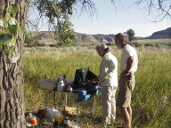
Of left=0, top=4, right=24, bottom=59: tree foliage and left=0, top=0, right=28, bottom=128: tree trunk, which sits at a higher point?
left=0, top=4, right=24, bottom=59: tree foliage

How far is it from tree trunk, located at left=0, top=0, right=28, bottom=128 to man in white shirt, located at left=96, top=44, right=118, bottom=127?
164cm

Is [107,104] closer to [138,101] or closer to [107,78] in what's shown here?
[107,78]

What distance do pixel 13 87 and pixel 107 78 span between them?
185 cm

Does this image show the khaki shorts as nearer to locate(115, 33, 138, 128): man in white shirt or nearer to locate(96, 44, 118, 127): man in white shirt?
locate(115, 33, 138, 128): man in white shirt

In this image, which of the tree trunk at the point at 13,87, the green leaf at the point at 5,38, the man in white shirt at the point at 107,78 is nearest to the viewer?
the green leaf at the point at 5,38

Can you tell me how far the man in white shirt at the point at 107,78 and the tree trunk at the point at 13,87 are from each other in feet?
5.38

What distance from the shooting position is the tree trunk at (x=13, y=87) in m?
3.26

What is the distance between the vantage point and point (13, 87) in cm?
340

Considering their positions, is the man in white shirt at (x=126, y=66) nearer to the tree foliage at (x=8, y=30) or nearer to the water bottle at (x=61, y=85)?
the water bottle at (x=61, y=85)

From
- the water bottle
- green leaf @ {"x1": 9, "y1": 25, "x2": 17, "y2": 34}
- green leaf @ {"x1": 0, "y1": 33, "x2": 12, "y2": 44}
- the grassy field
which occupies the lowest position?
the grassy field

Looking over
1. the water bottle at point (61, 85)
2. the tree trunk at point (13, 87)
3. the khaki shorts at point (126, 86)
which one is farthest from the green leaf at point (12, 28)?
the water bottle at point (61, 85)

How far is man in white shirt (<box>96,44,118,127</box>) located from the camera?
4.69 metres

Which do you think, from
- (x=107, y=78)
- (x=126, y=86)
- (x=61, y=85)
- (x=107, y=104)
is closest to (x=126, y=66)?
(x=126, y=86)

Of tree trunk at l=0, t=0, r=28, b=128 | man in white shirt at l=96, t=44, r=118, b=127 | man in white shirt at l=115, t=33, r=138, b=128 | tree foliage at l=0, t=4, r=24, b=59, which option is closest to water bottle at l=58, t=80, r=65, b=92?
man in white shirt at l=96, t=44, r=118, b=127
